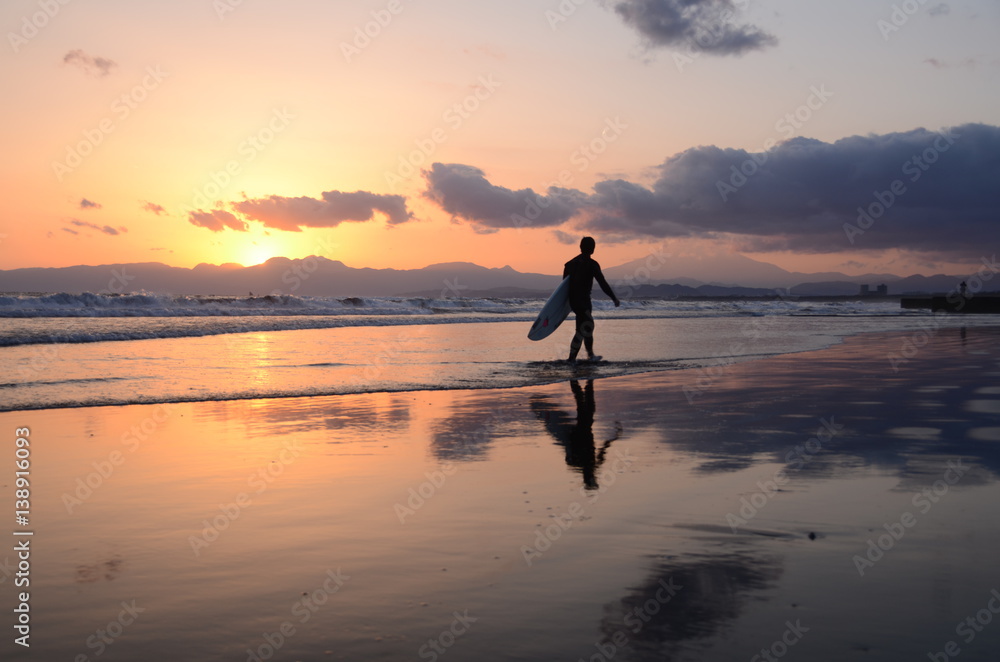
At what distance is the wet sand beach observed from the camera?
122 inches

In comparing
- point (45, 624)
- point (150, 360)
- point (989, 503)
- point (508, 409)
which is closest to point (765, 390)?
point (508, 409)

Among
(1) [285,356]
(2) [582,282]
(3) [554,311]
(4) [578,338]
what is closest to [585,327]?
(4) [578,338]

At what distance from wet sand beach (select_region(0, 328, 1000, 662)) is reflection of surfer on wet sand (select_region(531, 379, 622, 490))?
0.05m

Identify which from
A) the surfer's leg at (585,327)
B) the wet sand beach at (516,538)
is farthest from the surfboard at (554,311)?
the wet sand beach at (516,538)

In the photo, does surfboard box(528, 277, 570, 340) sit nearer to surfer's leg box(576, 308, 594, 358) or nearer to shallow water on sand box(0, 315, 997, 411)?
shallow water on sand box(0, 315, 997, 411)

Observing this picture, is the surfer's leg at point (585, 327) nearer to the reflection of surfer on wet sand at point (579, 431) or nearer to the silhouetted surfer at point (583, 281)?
the silhouetted surfer at point (583, 281)

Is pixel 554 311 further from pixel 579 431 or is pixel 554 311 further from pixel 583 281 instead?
pixel 579 431

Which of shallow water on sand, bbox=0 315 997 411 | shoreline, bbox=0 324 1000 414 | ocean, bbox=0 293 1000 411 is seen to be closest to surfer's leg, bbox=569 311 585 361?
shoreline, bbox=0 324 1000 414

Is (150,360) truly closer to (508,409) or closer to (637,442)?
(508,409)

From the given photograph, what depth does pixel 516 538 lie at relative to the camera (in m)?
4.34

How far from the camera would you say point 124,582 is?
370 centimetres

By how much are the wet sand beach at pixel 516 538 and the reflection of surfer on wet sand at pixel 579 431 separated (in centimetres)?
5

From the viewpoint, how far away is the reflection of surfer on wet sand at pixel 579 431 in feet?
20.6

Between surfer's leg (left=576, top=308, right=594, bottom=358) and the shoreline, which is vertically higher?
surfer's leg (left=576, top=308, right=594, bottom=358)
